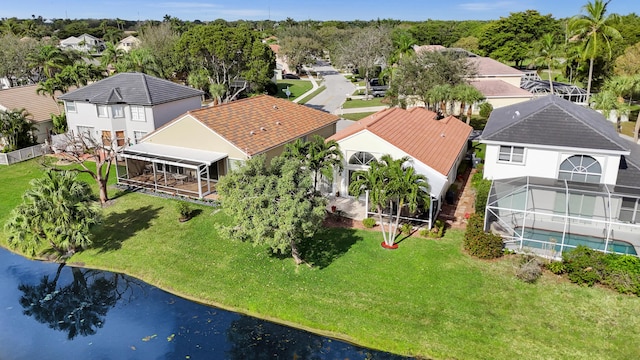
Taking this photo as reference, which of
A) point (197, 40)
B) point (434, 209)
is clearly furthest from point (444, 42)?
point (434, 209)

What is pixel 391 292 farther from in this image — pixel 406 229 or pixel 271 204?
pixel 271 204

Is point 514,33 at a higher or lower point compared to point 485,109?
higher

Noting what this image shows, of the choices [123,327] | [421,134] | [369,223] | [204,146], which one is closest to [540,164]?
[421,134]

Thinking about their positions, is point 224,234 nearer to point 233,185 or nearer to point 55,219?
point 233,185

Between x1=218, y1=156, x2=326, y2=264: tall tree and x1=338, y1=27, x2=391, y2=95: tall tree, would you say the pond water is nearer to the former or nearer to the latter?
x1=218, y1=156, x2=326, y2=264: tall tree

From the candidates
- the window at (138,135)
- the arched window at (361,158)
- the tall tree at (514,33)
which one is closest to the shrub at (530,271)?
the arched window at (361,158)

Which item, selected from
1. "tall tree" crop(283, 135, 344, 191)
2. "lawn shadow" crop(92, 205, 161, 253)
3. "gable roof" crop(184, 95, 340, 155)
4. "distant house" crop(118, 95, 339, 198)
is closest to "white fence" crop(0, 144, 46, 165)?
"distant house" crop(118, 95, 339, 198)

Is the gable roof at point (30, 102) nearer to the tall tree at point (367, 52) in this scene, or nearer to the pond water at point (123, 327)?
the pond water at point (123, 327)
